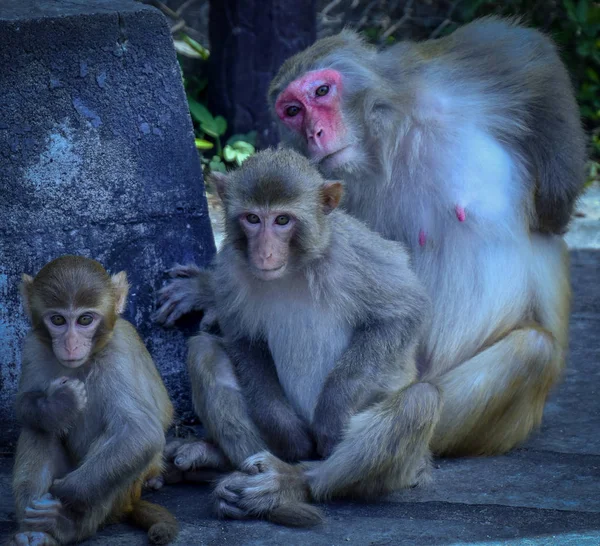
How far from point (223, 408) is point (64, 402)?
78 centimetres

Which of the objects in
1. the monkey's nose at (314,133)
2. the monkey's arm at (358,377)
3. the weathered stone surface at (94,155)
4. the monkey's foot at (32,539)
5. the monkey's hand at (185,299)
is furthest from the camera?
the monkey's hand at (185,299)

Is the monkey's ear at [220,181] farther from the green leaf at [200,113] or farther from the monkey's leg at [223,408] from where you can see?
the green leaf at [200,113]

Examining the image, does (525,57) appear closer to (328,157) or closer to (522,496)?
(328,157)

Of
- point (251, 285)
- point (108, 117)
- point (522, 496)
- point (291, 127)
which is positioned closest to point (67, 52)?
point (108, 117)

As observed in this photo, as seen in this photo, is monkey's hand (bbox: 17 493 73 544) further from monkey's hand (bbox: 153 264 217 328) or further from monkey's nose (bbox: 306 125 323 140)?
monkey's nose (bbox: 306 125 323 140)

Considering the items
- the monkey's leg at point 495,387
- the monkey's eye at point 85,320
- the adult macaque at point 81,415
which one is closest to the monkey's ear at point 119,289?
the adult macaque at point 81,415

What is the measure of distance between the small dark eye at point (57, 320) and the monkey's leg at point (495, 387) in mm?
1759

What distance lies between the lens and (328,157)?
494cm

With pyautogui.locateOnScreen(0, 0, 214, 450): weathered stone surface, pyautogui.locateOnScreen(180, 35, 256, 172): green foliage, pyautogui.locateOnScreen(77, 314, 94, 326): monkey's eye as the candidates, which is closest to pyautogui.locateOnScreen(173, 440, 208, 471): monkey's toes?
pyautogui.locateOnScreen(0, 0, 214, 450): weathered stone surface

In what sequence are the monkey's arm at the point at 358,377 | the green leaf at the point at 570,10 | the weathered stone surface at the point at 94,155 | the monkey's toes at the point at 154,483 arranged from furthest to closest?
the green leaf at the point at 570,10 < the weathered stone surface at the point at 94,155 < the monkey's toes at the point at 154,483 < the monkey's arm at the point at 358,377

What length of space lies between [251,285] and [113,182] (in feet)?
3.10

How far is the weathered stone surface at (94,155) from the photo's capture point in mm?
5031

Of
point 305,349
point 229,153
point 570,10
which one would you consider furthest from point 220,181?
point 570,10

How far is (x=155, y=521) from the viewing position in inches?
167
